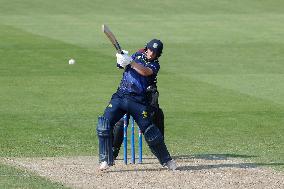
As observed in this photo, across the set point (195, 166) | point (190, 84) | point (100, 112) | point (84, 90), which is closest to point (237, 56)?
point (190, 84)

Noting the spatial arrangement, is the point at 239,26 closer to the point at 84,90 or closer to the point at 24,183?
the point at 84,90

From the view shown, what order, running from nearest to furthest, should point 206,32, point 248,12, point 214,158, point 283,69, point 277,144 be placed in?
1. point 214,158
2. point 277,144
3. point 283,69
4. point 206,32
5. point 248,12

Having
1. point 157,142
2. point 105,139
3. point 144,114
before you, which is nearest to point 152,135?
point 157,142

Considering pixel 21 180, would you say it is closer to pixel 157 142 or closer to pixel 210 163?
pixel 157 142

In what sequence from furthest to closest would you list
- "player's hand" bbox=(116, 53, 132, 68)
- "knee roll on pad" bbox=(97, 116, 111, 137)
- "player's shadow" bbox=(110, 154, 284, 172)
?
"player's shadow" bbox=(110, 154, 284, 172), "knee roll on pad" bbox=(97, 116, 111, 137), "player's hand" bbox=(116, 53, 132, 68)

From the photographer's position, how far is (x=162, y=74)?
2809 cm

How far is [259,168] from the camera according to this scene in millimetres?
15328

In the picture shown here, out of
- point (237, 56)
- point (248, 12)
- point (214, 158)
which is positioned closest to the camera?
point (214, 158)

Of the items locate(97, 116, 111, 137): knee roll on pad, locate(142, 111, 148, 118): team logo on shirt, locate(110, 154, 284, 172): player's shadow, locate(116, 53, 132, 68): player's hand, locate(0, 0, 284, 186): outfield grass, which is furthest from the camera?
locate(0, 0, 284, 186): outfield grass

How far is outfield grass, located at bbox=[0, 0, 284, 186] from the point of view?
60.3 ft

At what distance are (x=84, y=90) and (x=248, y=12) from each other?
83.1 feet

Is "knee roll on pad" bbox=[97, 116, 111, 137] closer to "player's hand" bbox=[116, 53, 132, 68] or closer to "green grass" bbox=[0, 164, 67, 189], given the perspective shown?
"player's hand" bbox=[116, 53, 132, 68]

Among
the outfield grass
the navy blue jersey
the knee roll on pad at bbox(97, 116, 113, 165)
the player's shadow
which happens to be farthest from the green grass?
the navy blue jersey

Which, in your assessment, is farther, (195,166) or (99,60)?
(99,60)
